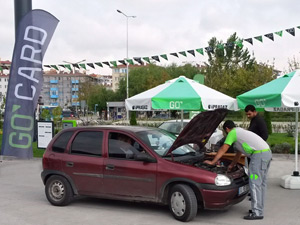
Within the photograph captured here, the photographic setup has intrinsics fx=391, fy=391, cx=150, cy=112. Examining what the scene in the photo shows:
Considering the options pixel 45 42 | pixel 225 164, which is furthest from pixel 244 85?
pixel 225 164

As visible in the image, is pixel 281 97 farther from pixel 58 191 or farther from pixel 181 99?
pixel 58 191

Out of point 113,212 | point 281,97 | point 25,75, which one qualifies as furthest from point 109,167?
point 25,75

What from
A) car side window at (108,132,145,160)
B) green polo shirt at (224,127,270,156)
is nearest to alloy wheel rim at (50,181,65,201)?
car side window at (108,132,145,160)

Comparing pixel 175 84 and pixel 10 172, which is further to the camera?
pixel 10 172

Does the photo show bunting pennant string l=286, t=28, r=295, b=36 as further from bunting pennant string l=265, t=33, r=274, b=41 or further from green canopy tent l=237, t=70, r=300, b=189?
green canopy tent l=237, t=70, r=300, b=189

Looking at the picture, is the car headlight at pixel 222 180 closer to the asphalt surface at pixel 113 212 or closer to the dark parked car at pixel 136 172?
the dark parked car at pixel 136 172

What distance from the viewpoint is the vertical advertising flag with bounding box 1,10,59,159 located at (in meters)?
13.5

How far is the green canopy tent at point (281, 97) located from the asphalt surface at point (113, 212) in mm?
380

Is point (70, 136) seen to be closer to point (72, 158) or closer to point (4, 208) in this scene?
point (72, 158)

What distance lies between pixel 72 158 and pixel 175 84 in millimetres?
4261

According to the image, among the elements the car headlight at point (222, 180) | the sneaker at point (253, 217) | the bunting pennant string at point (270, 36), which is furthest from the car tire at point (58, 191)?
the bunting pennant string at point (270, 36)

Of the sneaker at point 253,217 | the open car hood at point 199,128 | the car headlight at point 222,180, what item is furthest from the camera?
the open car hood at point 199,128

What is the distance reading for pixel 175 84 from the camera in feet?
35.0

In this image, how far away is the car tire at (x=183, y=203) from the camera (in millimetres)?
6223
